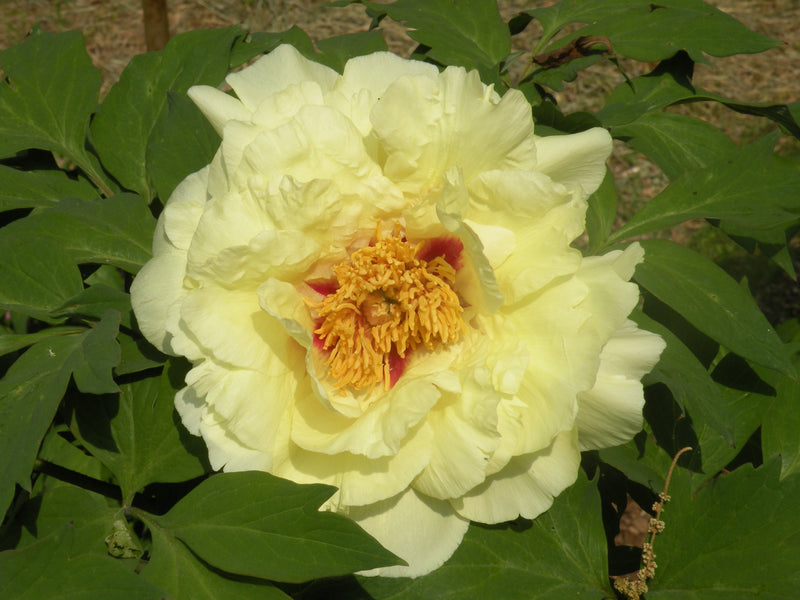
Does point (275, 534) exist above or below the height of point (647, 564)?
above

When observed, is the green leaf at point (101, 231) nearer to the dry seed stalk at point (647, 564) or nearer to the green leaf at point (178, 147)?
the green leaf at point (178, 147)

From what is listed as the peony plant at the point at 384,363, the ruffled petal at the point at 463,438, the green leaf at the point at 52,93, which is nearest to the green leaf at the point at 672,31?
the peony plant at the point at 384,363

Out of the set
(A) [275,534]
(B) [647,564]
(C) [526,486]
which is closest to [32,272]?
(A) [275,534]

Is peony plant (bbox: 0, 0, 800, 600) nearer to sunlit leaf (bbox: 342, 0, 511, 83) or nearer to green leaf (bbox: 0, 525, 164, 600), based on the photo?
green leaf (bbox: 0, 525, 164, 600)

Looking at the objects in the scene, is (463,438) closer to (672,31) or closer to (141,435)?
(141,435)

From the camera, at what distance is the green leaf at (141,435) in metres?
1.35

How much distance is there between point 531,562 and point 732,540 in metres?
0.30

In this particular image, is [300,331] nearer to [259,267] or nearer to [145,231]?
[259,267]

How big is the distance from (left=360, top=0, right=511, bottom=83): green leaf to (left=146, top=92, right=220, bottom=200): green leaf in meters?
0.45

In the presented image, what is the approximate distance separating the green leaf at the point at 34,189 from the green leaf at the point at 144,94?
3.3 inches

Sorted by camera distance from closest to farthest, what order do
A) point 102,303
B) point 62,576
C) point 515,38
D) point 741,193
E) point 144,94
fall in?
point 62,576
point 102,303
point 741,193
point 144,94
point 515,38

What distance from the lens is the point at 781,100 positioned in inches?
171

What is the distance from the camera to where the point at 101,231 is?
1435 mm

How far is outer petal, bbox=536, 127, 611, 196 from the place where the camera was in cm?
127
